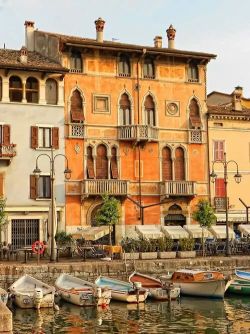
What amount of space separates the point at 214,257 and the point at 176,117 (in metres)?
13.2

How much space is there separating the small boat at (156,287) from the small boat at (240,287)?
11.6 feet

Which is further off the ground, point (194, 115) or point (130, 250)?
point (194, 115)

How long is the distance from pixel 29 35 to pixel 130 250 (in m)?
20.1

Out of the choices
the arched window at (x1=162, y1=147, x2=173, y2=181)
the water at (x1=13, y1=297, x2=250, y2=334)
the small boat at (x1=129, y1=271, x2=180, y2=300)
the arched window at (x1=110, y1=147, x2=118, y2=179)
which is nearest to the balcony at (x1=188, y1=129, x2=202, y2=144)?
the arched window at (x1=162, y1=147, x2=173, y2=181)

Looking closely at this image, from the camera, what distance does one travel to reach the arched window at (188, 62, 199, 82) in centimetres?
5002

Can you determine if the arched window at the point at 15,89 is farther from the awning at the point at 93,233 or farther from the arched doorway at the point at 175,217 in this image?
the arched doorway at the point at 175,217

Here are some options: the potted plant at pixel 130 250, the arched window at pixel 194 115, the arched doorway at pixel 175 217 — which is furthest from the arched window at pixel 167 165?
the potted plant at pixel 130 250

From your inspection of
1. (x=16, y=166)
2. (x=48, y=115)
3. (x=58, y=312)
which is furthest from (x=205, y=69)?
(x=58, y=312)

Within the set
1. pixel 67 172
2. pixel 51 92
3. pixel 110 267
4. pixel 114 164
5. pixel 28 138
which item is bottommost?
pixel 110 267

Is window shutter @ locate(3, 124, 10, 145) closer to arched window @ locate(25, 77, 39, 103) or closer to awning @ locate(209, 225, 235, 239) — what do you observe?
arched window @ locate(25, 77, 39, 103)

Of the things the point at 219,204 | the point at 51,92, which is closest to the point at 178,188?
the point at 219,204

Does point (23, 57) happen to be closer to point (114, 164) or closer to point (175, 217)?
point (114, 164)

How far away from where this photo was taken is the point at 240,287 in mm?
35250

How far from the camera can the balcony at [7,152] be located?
42.5 m
